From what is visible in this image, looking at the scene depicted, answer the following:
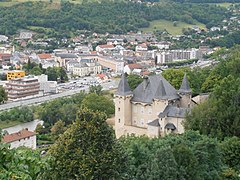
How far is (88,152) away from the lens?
48.7 ft

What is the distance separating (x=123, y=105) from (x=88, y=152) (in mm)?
14920

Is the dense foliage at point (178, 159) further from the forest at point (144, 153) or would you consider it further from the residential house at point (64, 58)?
the residential house at point (64, 58)

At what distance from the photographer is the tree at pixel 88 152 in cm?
1470

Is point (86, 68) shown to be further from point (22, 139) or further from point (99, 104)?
point (22, 139)

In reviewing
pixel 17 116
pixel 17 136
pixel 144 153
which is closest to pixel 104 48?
pixel 17 116

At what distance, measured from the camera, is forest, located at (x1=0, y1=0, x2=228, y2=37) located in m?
98.5

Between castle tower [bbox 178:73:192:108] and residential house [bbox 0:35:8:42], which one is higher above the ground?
residential house [bbox 0:35:8:42]

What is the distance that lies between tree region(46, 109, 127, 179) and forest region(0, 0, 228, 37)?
8082 cm

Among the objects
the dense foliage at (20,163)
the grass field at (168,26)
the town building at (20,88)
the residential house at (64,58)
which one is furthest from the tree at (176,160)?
the grass field at (168,26)

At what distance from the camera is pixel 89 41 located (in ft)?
312

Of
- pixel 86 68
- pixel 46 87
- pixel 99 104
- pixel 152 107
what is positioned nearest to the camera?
pixel 152 107

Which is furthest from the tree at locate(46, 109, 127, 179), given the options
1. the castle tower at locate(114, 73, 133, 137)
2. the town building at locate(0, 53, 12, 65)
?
the town building at locate(0, 53, 12, 65)

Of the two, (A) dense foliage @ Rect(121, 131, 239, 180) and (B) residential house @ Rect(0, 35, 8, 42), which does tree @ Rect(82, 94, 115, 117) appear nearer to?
(A) dense foliage @ Rect(121, 131, 239, 180)

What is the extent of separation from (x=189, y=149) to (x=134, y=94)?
12.9 m
